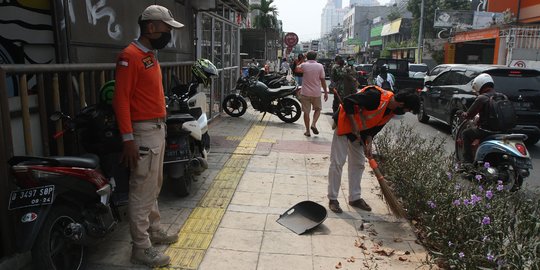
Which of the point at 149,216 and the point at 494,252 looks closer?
the point at 494,252

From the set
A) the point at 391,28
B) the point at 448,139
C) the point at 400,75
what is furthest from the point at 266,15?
the point at 391,28

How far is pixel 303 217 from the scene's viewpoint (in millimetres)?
4582

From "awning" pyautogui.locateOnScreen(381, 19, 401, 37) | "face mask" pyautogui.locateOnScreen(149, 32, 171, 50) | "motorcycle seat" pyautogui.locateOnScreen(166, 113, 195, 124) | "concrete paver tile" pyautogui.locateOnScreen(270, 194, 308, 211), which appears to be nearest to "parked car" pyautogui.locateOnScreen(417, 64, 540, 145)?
"concrete paver tile" pyautogui.locateOnScreen(270, 194, 308, 211)

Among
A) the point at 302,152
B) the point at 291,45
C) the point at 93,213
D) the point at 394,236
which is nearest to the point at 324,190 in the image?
the point at 394,236

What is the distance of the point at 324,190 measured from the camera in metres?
5.70

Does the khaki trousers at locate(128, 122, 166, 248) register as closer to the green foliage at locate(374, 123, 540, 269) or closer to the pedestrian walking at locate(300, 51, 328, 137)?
the green foliage at locate(374, 123, 540, 269)

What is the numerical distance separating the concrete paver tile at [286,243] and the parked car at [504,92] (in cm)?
614

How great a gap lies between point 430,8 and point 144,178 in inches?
2246

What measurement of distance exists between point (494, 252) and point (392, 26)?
2640 inches

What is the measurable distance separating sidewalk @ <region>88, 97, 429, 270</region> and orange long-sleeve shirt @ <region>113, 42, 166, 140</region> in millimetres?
1206

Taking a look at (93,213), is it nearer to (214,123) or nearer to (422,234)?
(422,234)

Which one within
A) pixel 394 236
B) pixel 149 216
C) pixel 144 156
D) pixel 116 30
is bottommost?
pixel 394 236

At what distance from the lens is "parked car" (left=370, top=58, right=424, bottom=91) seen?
18688 millimetres

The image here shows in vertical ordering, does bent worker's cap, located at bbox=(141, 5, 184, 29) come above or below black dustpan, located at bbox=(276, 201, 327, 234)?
above
